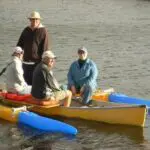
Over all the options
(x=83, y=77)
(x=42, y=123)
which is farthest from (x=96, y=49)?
(x=42, y=123)

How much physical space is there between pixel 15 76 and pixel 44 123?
1.57 meters

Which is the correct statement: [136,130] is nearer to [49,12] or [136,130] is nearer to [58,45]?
[58,45]

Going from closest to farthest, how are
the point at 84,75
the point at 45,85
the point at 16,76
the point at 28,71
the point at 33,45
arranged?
the point at 45,85 → the point at 16,76 → the point at 84,75 → the point at 33,45 → the point at 28,71

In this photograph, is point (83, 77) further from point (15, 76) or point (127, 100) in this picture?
point (15, 76)

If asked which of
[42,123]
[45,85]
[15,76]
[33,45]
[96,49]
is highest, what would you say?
[33,45]

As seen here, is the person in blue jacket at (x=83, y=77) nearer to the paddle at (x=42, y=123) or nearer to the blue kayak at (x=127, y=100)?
the blue kayak at (x=127, y=100)

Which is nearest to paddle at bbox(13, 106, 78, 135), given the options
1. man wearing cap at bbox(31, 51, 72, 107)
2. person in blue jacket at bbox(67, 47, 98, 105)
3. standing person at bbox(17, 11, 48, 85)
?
man wearing cap at bbox(31, 51, 72, 107)

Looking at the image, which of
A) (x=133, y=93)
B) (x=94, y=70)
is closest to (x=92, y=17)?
(x=133, y=93)

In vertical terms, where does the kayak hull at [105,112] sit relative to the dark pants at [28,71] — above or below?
below

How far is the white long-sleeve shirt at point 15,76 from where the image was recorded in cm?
1298

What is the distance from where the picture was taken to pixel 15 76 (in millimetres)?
13109

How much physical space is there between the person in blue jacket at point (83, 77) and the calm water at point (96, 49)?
29.5 inches

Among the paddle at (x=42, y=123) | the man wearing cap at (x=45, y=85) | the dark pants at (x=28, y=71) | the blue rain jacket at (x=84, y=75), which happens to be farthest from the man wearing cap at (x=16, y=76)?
the blue rain jacket at (x=84, y=75)

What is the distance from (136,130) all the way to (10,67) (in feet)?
11.2
